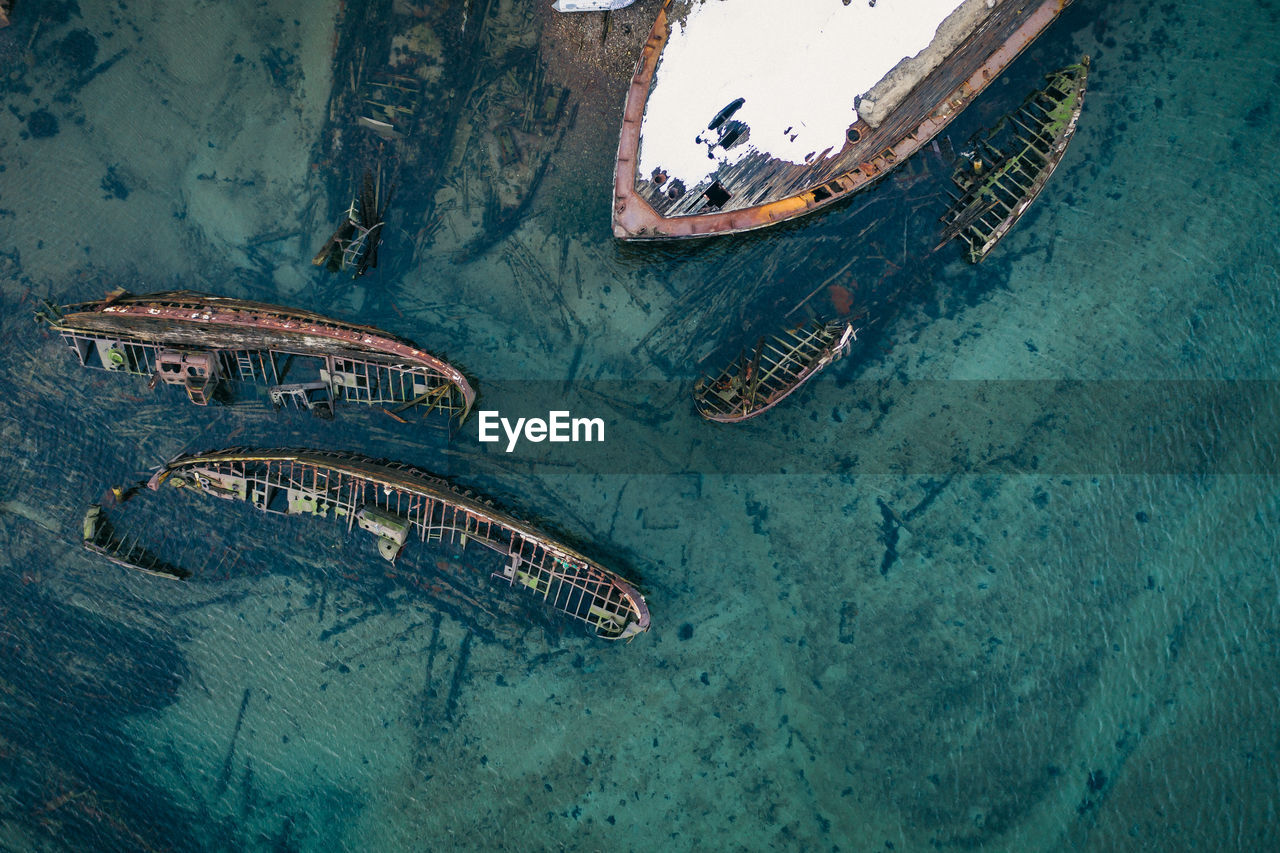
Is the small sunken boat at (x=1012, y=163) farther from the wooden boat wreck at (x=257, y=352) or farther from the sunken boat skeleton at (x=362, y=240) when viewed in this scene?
the sunken boat skeleton at (x=362, y=240)

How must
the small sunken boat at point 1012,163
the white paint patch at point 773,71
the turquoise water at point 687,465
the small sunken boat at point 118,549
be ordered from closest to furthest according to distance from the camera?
the white paint patch at point 773,71 < the small sunken boat at point 1012,163 < the turquoise water at point 687,465 < the small sunken boat at point 118,549

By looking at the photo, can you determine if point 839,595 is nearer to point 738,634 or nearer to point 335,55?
point 738,634

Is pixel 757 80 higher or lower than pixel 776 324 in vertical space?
higher

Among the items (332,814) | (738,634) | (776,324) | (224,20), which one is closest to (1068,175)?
(776,324)

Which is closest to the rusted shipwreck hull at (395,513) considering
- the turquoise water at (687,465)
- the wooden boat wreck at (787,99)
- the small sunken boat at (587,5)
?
the turquoise water at (687,465)

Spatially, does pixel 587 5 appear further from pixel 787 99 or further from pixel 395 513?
pixel 395 513

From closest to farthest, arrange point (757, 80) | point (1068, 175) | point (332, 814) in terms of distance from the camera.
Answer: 1. point (757, 80)
2. point (1068, 175)
3. point (332, 814)
